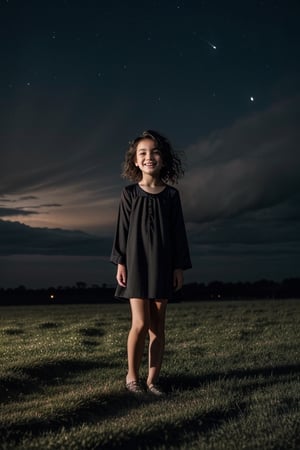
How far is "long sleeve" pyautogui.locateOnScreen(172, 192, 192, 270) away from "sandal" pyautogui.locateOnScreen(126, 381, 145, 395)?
160cm

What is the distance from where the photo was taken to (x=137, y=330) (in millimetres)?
8031

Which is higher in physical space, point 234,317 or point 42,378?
point 234,317

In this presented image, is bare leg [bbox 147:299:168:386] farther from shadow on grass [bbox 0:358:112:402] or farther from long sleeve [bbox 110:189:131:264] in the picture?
shadow on grass [bbox 0:358:112:402]

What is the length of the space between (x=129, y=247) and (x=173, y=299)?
0.89 m

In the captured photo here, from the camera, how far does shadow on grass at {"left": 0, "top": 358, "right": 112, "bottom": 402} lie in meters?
8.81

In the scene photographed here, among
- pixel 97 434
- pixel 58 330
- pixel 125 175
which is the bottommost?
pixel 97 434

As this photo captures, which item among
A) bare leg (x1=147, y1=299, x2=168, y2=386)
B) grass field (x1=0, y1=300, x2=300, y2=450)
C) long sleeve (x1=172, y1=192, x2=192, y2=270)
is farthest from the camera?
bare leg (x1=147, y1=299, x2=168, y2=386)

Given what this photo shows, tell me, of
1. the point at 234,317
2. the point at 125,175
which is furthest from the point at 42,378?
the point at 234,317

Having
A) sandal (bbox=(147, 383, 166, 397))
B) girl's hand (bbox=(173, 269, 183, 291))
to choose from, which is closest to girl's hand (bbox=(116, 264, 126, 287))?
girl's hand (bbox=(173, 269, 183, 291))

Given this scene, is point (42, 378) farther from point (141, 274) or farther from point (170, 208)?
point (170, 208)

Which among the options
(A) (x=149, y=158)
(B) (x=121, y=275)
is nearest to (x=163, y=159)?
(A) (x=149, y=158)

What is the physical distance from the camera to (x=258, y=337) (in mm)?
14742

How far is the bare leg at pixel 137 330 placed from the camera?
795 centimetres

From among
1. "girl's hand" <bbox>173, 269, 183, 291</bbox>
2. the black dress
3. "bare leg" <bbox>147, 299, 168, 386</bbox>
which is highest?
the black dress
